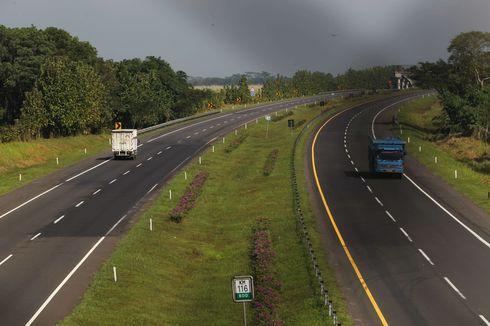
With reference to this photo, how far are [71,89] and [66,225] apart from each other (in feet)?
179

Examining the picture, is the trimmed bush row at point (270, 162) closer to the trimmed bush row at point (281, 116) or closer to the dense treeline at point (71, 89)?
the dense treeline at point (71, 89)

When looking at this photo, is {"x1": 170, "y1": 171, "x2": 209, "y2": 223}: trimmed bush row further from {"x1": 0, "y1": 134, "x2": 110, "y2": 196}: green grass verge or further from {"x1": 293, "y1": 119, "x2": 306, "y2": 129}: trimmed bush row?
{"x1": 293, "y1": 119, "x2": 306, "y2": 129}: trimmed bush row

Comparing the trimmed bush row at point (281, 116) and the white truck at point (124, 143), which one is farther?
the trimmed bush row at point (281, 116)

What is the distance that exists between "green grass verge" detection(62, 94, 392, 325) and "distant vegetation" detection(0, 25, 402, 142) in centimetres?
3970

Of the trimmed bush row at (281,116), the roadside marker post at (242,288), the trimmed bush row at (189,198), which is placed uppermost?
the trimmed bush row at (281,116)

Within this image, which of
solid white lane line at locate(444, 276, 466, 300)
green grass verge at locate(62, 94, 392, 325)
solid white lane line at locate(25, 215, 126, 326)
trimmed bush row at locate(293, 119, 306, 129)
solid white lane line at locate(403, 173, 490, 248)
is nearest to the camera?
solid white lane line at locate(25, 215, 126, 326)

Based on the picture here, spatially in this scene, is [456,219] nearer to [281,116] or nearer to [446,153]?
[446,153]

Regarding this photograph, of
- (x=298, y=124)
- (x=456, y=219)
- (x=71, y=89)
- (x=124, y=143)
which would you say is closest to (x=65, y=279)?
(x=456, y=219)

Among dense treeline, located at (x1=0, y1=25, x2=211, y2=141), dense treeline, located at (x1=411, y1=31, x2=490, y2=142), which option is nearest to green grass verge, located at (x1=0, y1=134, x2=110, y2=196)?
dense treeline, located at (x1=0, y1=25, x2=211, y2=141)

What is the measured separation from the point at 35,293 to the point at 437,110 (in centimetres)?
12570

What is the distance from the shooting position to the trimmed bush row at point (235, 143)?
3276 inches

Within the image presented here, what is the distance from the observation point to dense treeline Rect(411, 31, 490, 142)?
96.2 m

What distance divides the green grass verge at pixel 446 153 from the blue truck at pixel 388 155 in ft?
16.3

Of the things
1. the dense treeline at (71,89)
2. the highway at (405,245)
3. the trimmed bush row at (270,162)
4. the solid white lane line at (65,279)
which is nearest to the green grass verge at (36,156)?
the dense treeline at (71,89)
